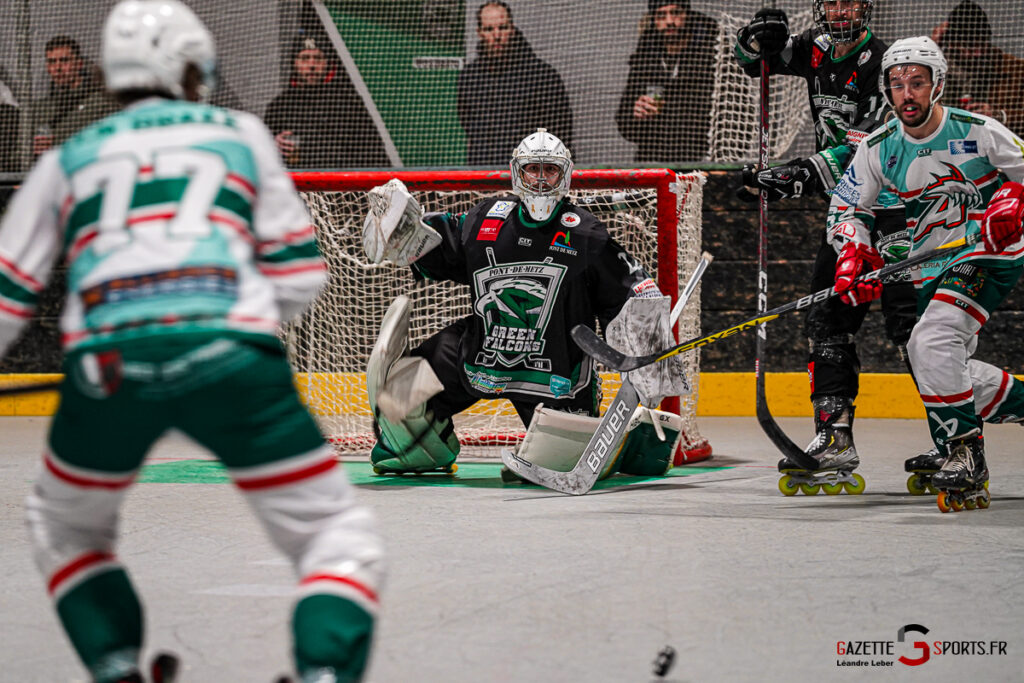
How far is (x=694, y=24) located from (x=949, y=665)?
185 inches

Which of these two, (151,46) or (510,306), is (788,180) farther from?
(151,46)

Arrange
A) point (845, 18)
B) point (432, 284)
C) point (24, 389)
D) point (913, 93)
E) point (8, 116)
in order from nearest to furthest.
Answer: point (24, 389)
point (913, 93)
point (845, 18)
point (432, 284)
point (8, 116)

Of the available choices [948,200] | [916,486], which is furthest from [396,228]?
[916,486]

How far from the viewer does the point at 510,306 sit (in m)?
4.51

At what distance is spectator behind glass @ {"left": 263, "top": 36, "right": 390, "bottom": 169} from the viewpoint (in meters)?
6.63

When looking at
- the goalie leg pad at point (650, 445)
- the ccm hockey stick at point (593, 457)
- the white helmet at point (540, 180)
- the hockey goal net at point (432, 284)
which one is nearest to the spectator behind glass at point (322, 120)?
the hockey goal net at point (432, 284)

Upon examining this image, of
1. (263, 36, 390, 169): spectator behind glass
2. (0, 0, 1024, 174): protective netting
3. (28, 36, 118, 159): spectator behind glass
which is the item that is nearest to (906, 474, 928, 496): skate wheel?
(0, 0, 1024, 174): protective netting

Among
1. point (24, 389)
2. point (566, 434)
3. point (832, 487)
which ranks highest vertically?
point (24, 389)

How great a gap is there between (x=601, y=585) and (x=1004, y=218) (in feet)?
5.79

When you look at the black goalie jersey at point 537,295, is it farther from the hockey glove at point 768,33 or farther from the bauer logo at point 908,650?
the bauer logo at point 908,650

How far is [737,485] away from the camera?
171 inches

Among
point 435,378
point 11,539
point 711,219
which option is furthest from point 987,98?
point 11,539

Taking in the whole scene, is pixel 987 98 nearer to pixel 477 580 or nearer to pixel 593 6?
pixel 593 6

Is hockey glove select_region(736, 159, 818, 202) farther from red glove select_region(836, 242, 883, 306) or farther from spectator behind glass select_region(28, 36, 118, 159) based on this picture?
spectator behind glass select_region(28, 36, 118, 159)
